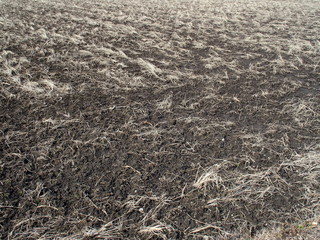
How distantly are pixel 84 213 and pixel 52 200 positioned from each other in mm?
362

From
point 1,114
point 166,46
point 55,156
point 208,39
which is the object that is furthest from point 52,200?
point 208,39

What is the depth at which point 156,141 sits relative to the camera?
3.16m

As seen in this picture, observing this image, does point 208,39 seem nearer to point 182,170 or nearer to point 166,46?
Answer: point 166,46

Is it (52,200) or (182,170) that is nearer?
(52,200)

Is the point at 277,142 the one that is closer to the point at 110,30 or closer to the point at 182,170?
the point at 182,170

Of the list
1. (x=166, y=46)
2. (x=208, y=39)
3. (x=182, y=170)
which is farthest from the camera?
(x=208, y=39)

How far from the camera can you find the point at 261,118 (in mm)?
3713

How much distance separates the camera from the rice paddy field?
7.25 ft

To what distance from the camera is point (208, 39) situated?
24.6ft

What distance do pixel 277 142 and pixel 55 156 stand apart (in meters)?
2.77

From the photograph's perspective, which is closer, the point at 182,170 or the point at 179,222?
the point at 179,222

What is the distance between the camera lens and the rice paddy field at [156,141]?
2.21 m

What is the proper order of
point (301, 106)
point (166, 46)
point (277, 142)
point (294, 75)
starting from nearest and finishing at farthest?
point (277, 142) → point (301, 106) → point (294, 75) → point (166, 46)

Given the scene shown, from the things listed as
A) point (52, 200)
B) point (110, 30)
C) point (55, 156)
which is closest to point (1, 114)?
point (55, 156)
